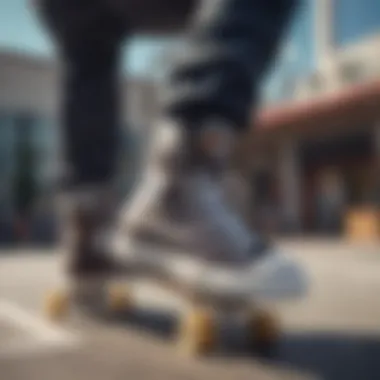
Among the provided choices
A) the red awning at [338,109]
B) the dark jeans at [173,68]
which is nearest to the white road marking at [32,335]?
the dark jeans at [173,68]

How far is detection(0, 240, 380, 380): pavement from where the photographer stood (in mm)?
783

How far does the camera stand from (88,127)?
1.18m

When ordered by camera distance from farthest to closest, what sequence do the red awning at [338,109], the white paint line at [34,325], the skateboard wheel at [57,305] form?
the red awning at [338,109]
the skateboard wheel at [57,305]
the white paint line at [34,325]

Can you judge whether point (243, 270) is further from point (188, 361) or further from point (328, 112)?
point (328, 112)

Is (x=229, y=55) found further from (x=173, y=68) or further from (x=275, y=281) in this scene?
(x=275, y=281)

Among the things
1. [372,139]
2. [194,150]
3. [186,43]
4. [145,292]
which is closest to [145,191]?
[194,150]

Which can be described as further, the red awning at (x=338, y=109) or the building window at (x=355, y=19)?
the red awning at (x=338, y=109)

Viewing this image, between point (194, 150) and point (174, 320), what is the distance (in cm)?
34

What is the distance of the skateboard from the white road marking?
5 cm


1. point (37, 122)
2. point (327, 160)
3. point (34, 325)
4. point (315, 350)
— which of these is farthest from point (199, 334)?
point (327, 160)

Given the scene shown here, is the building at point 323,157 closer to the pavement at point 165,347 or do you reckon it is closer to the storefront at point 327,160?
the storefront at point 327,160

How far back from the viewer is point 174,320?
1163 mm

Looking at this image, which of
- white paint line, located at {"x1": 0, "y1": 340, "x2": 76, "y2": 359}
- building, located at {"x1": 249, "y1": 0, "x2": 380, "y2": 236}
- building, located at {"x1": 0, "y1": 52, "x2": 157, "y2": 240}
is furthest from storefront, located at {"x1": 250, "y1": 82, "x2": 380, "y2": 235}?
white paint line, located at {"x1": 0, "y1": 340, "x2": 76, "y2": 359}

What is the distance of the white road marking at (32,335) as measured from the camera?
874 millimetres
